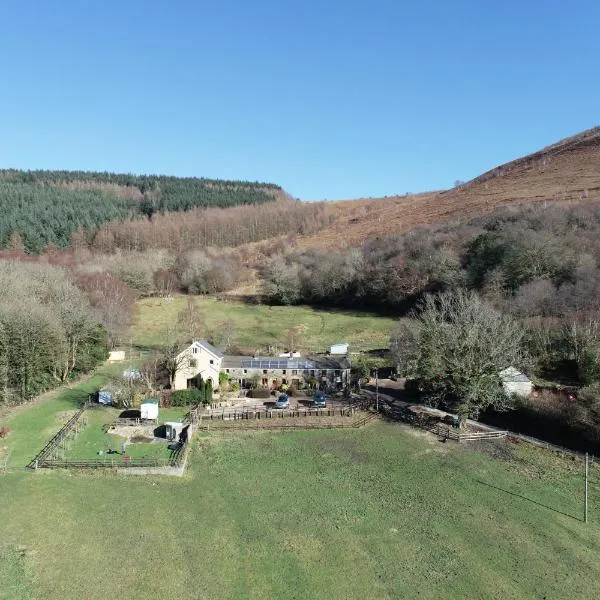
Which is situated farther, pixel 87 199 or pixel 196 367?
pixel 87 199

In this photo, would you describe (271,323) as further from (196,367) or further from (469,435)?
(469,435)

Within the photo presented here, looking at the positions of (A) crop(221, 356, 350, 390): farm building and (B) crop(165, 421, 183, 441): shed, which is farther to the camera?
(A) crop(221, 356, 350, 390): farm building

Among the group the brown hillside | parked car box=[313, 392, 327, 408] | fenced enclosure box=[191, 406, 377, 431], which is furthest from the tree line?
the brown hillside

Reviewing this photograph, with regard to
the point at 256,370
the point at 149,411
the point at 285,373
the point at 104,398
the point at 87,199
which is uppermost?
the point at 87,199

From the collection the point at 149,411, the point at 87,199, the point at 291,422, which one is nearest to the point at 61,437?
the point at 149,411

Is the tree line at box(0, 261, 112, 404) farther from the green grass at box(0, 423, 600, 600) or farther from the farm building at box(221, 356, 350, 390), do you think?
the green grass at box(0, 423, 600, 600)

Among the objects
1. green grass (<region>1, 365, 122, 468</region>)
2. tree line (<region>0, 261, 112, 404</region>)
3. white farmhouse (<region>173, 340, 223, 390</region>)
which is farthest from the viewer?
white farmhouse (<region>173, 340, 223, 390</region>)

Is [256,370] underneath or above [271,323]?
underneath
